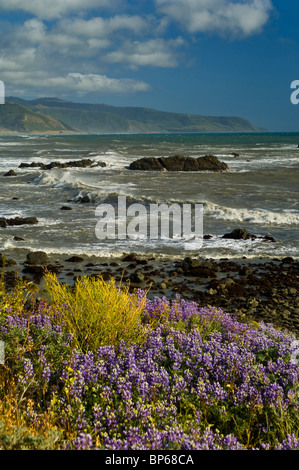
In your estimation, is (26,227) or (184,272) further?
(26,227)

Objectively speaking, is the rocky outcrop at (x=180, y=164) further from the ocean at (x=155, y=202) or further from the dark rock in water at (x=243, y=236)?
the dark rock in water at (x=243, y=236)

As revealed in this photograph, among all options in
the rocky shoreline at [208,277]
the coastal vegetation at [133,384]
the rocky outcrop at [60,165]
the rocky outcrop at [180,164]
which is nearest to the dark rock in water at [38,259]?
the rocky shoreline at [208,277]

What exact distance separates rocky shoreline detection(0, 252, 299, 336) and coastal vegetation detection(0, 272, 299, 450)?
115 inches

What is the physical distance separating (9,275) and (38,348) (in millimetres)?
5954

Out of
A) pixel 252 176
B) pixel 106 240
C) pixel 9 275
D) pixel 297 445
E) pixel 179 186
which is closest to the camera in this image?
pixel 297 445

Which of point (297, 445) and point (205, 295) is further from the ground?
point (297, 445)

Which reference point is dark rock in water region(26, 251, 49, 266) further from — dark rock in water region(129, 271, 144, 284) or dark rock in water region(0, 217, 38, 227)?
dark rock in water region(0, 217, 38, 227)

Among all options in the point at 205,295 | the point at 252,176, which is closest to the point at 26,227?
the point at 205,295

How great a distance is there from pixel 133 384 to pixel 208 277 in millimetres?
6543

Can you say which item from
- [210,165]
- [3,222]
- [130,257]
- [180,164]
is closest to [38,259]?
[130,257]

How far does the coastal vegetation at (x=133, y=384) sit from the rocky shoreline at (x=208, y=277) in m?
2.93

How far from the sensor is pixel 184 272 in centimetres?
1063

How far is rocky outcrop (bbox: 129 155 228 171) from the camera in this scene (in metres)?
39.6
